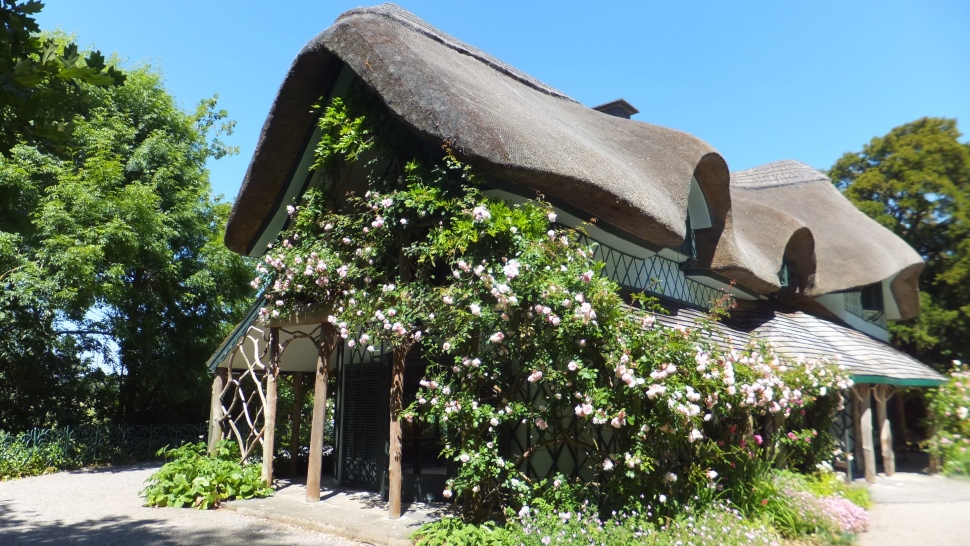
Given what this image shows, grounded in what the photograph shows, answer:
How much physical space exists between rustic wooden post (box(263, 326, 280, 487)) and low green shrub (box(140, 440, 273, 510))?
197 millimetres

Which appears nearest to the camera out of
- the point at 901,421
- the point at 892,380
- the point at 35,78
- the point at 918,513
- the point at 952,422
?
the point at 35,78

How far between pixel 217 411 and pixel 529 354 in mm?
6419

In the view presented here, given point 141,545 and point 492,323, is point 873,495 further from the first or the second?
point 141,545

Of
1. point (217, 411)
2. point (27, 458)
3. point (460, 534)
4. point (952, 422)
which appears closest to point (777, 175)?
point (952, 422)

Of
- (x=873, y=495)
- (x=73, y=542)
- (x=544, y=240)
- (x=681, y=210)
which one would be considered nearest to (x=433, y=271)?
(x=544, y=240)

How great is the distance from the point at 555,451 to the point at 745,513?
201 cm

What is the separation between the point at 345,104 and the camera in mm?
7723

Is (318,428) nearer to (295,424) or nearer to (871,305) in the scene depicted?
(295,424)

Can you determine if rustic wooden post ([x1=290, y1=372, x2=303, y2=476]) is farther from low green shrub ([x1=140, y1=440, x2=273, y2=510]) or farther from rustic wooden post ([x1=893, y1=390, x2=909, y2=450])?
rustic wooden post ([x1=893, y1=390, x2=909, y2=450])

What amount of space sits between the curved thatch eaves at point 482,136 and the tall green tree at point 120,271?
4.11 m

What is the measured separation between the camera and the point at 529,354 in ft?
19.4

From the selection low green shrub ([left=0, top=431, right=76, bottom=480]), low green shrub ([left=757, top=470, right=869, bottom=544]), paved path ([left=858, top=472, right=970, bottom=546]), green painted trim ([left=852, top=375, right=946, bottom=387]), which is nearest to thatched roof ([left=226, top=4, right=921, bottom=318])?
green painted trim ([left=852, top=375, right=946, bottom=387])

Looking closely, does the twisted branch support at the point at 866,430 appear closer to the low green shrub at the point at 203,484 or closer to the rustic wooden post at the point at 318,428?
the rustic wooden post at the point at 318,428

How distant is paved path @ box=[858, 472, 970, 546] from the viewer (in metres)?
6.74
